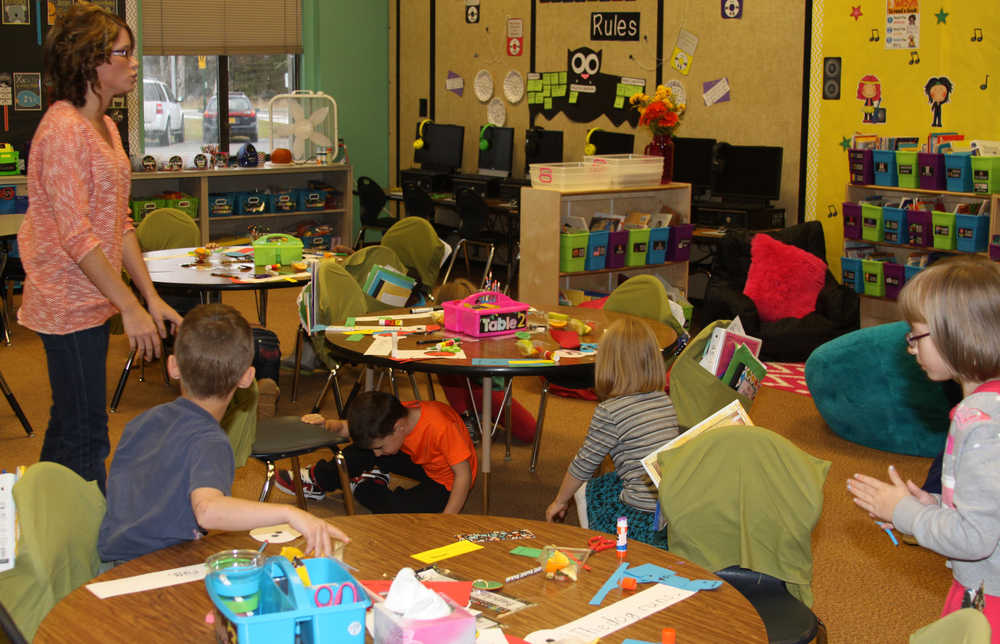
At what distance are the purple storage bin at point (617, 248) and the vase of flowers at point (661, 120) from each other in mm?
595

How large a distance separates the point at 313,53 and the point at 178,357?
8.50 meters

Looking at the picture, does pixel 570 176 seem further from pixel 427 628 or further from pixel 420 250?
pixel 427 628

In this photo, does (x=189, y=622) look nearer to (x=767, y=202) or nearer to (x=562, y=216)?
(x=562, y=216)

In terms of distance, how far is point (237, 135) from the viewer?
10.2 m

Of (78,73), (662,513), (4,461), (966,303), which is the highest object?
(78,73)

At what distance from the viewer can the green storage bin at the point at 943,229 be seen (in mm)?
6371

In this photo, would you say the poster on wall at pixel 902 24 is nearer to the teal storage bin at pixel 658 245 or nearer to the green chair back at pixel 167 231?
the teal storage bin at pixel 658 245

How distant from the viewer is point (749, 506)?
2381mm

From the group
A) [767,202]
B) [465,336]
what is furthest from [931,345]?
[767,202]

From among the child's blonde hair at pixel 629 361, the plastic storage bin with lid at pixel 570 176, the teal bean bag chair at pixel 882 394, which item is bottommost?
the teal bean bag chair at pixel 882 394

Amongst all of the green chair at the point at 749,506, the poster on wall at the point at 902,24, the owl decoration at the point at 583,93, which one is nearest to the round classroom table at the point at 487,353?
the green chair at the point at 749,506

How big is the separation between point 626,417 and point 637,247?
344 cm

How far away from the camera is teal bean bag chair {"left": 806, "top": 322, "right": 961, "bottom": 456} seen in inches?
189

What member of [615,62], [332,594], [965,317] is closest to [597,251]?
[615,62]
